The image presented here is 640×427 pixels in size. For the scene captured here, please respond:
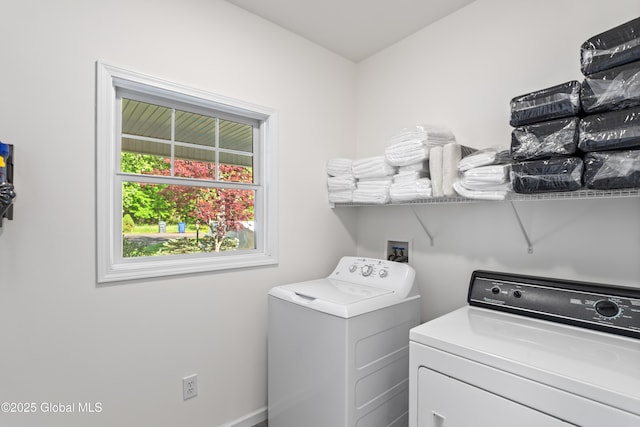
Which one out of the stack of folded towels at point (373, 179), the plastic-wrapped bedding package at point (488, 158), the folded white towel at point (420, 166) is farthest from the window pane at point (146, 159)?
the plastic-wrapped bedding package at point (488, 158)

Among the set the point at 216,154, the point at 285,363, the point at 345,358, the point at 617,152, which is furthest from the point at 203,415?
the point at 617,152

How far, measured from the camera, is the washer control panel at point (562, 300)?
1.24 m

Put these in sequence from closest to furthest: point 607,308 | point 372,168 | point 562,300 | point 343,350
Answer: point 607,308
point 562,300
point 343,350
point 372,168

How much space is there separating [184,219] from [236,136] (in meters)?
0.65

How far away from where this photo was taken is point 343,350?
1506 mm

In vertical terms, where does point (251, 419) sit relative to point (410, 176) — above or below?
below

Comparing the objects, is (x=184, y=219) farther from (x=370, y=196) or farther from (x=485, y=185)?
(x=485, y=185)

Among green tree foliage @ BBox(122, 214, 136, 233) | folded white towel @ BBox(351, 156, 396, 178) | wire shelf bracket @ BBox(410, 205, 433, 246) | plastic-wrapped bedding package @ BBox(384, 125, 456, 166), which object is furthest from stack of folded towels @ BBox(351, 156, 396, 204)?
green tree foliage @ BBox(122, 214, 136, 233)

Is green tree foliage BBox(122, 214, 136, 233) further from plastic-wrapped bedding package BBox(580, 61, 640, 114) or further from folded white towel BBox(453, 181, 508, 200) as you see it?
plastic-wrapped bedding package BBox(580, 61, 640, 114)

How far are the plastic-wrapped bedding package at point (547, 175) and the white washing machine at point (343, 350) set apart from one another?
31.5 inches

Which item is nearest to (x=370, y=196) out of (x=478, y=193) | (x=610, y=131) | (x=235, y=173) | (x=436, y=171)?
(x=436, y=171)

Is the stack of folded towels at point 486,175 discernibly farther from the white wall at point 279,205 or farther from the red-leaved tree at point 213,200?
the red-leaved tree at point 213,200

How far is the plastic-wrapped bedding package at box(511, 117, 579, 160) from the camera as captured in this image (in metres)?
1.24

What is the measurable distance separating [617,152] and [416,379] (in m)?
1.11
